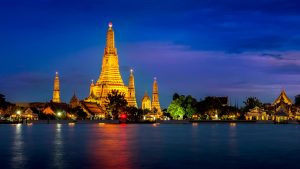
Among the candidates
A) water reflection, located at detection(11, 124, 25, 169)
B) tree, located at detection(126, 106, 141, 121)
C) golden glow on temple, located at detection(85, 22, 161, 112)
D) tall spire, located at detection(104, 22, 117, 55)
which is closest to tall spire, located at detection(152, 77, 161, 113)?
golden glow on temple, located at detection(85, 22, 161, 112)

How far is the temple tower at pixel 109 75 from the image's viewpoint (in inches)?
5276

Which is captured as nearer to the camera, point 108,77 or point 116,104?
point 116,104

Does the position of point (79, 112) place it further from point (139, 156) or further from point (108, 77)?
point (139, 156)

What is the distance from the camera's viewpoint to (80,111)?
118125 millimetres

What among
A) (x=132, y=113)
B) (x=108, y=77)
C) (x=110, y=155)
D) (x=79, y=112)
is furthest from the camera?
(x=108, y=77)

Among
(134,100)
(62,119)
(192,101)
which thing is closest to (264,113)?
(192,101)

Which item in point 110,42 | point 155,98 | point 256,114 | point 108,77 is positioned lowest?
point 256,114

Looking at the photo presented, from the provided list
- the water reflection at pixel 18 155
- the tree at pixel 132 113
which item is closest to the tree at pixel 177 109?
the tree at pixel 132 113

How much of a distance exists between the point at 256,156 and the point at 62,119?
266ft

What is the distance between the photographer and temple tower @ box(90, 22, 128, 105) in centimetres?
13400

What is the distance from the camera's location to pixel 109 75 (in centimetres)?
13588

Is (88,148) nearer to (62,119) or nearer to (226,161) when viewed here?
(226,161)

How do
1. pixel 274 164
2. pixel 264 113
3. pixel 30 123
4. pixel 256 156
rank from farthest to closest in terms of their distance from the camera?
pixel 264 113, pixel 30 123, pixel 256 156, pixel 274 164

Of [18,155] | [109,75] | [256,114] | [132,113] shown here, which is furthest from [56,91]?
[18,155]
